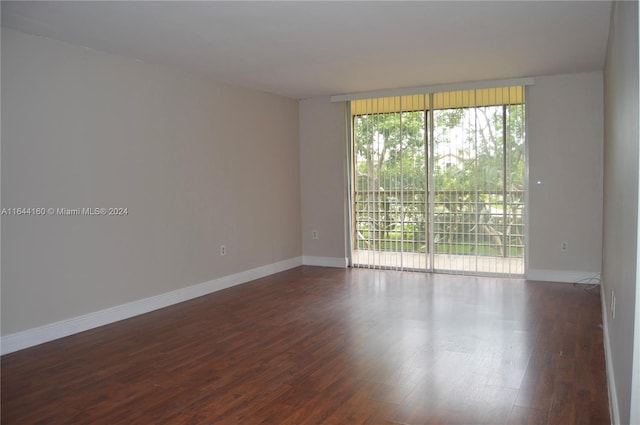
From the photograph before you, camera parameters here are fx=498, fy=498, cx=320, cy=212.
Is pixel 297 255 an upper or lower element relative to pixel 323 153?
lower

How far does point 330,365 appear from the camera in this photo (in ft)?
11.4

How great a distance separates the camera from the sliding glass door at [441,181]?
6.24 meters

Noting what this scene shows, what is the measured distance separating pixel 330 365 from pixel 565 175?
4088mm

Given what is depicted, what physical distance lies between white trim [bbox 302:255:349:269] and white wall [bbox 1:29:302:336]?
3.16 feet

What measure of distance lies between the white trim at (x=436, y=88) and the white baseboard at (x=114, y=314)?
2.69 meters

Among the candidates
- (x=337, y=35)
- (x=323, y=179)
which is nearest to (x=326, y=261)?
(x=323, y=179)

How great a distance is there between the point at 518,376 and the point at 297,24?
9.72ft

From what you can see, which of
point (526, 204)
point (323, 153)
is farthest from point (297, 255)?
point (526, 204)

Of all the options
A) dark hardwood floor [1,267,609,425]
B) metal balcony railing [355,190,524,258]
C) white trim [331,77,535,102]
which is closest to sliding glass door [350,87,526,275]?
metal balcony railing [355,190,524,258]

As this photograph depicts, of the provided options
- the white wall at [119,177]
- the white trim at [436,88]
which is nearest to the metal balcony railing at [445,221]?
the white trim at [436,88]

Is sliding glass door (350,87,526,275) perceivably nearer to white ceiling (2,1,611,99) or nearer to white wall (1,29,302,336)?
white ceiling (2,1,611,99)

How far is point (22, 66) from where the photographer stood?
389 cm

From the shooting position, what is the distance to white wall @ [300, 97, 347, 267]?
23.9 ft

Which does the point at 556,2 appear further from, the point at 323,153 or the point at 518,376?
the point at 323,153
